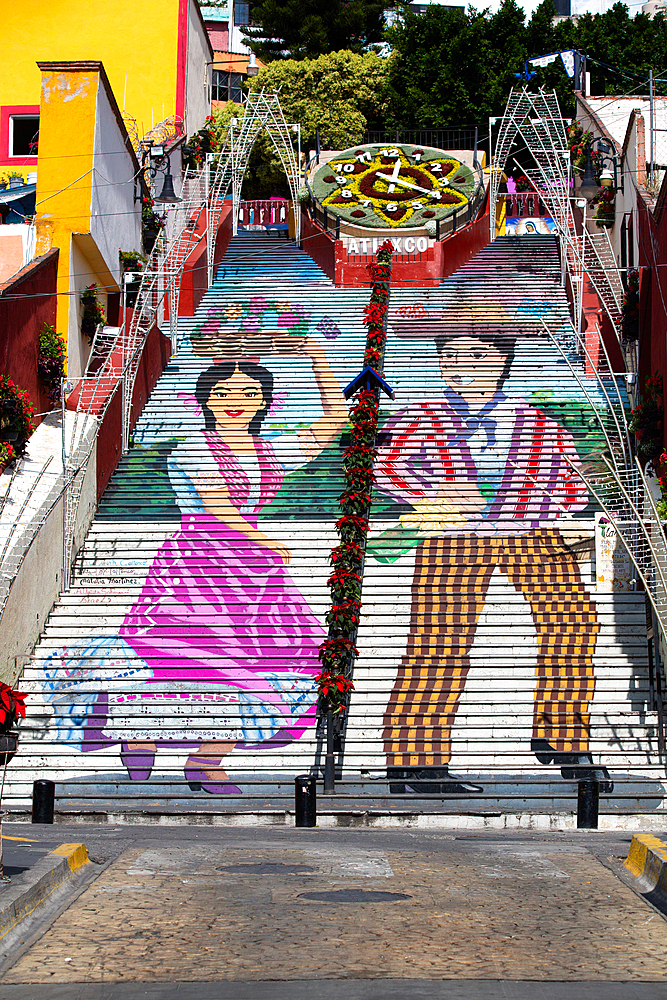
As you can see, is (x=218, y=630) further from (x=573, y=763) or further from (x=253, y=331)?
(x=253, y=331)

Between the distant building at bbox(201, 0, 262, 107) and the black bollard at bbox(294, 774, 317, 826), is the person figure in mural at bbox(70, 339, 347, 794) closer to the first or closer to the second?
the black bollard at bbox(294, 774, 317, 826)

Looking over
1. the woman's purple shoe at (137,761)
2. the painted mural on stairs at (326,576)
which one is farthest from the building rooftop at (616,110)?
the woman's purple shoe at (137,761)

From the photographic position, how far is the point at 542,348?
27.5 meters

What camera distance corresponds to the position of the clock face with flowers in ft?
111

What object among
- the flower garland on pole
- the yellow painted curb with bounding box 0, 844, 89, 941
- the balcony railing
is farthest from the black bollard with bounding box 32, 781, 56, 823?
the balcony railing

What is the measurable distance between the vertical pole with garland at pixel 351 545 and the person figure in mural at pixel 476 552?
79cm

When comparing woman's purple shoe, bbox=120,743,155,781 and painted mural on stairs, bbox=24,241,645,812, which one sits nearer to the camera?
woman's purple shoe, bbox=120,743,155,781

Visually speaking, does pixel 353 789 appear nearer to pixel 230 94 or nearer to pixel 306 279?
pixel 306 279

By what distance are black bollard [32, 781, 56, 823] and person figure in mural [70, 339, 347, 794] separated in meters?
2.53

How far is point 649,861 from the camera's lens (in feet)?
34.3

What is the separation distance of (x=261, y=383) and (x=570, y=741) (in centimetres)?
1183

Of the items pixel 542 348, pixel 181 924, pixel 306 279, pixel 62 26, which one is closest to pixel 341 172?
pixel 306 279

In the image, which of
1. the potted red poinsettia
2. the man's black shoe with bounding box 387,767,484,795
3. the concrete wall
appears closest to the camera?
the potted red poinsettia

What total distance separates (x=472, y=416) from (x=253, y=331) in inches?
264
